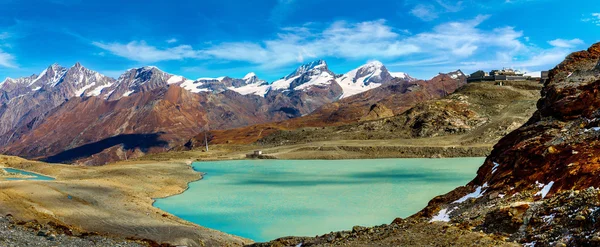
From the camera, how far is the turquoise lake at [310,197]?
3431 cm

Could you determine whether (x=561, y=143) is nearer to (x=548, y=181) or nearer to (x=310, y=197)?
(x=548, y=181)

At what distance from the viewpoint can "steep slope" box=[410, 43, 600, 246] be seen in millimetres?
14633

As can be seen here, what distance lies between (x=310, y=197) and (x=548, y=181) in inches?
1137

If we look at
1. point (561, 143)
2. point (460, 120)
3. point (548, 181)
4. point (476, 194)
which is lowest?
point (476, 194)

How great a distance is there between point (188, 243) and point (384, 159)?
68.3 meters

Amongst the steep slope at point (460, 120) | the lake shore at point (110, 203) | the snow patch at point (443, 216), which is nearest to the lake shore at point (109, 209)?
the lake shore at point (110, 203)

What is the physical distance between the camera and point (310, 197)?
152 feet

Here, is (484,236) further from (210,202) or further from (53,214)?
(210,202)

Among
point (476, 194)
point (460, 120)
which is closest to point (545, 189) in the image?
point (476, 194)

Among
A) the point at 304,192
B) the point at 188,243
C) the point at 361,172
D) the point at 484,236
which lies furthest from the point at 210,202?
the point at 484,236

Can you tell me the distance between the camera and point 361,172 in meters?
69.1

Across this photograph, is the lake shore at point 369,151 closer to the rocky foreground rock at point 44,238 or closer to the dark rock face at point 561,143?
the dark rock face at point 561,143

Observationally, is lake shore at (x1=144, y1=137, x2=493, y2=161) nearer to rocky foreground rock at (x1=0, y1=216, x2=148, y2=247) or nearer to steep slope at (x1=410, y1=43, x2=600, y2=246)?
steep slope at (x1=410, y1=43, x2=600, y2=246)

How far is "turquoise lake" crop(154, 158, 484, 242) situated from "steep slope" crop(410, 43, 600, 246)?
11339 millimetres
